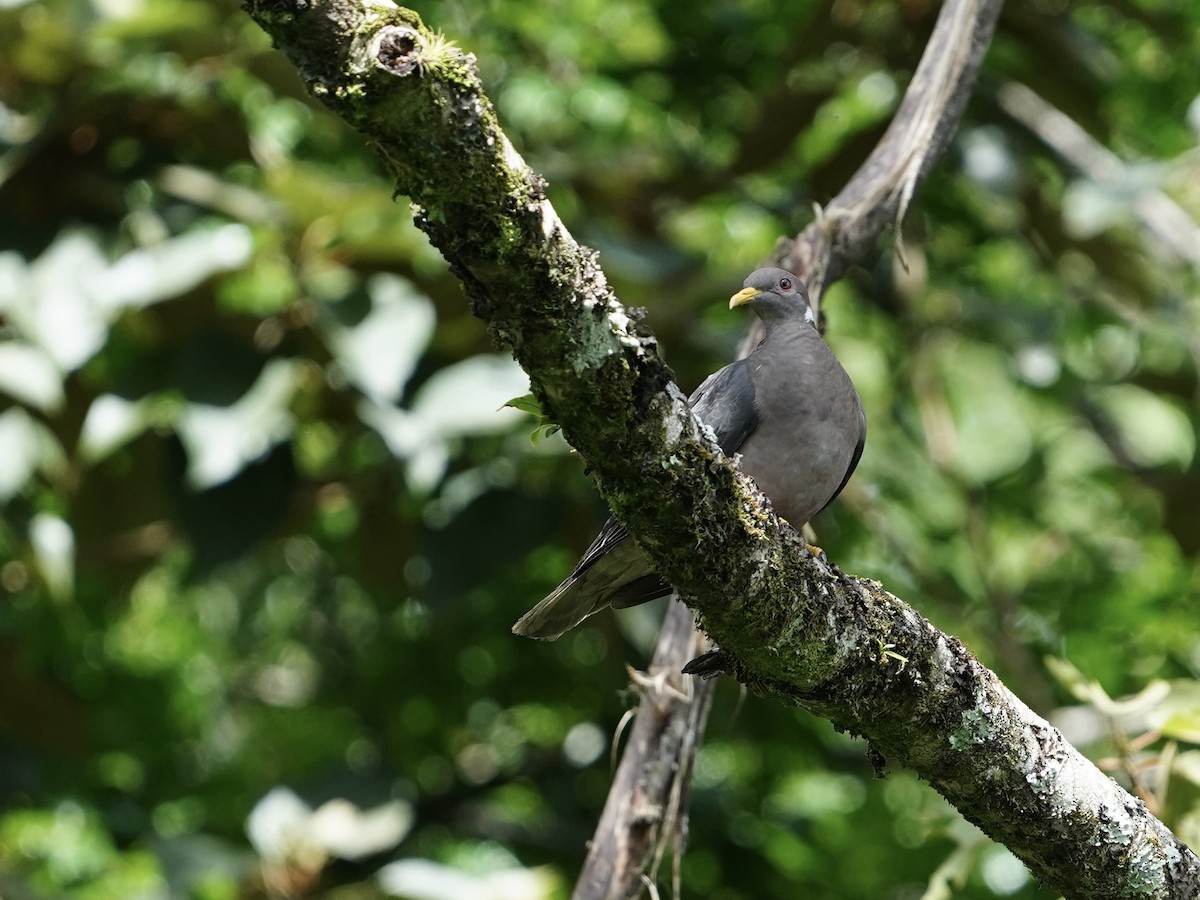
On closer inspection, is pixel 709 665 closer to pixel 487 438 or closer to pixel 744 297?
pixel 744 297

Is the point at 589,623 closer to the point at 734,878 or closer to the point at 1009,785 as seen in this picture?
the point at 734,878

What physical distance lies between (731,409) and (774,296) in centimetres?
60

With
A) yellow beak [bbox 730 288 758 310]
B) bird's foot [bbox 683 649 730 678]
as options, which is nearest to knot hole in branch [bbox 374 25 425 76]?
bird's foot [bbox 683 649 730 678]

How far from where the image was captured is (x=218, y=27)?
5.29 m

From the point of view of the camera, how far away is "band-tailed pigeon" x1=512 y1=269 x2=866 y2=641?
154 inches

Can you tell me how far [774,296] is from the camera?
441cm

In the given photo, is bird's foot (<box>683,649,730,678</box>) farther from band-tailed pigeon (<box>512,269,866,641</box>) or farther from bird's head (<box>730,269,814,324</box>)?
bird's head (<box>730,269,814,324</box>)

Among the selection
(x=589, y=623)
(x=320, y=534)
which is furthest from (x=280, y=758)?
(x=589, y=623)

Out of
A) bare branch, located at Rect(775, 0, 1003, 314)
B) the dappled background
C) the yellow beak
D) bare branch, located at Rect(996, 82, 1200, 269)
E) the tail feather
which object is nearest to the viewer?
the tail feather

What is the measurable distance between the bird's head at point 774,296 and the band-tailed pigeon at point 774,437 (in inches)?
6.0

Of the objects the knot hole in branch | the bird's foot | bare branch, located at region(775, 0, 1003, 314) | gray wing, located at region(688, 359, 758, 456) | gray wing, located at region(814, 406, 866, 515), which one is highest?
the knot hole in branch

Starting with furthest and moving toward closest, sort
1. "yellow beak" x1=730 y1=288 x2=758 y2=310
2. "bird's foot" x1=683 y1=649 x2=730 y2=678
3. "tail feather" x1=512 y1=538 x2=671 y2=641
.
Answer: "yellow beak" x1=730 y1=288 x2=758 y2=310 → "tail feather" x1=512 y1=538 x2=671 y2=641 → "bird's foot" x1=683 y1=649 x2=730 y2=678

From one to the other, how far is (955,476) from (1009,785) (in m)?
3.41

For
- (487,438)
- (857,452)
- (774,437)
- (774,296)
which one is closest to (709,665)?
(774,437)
